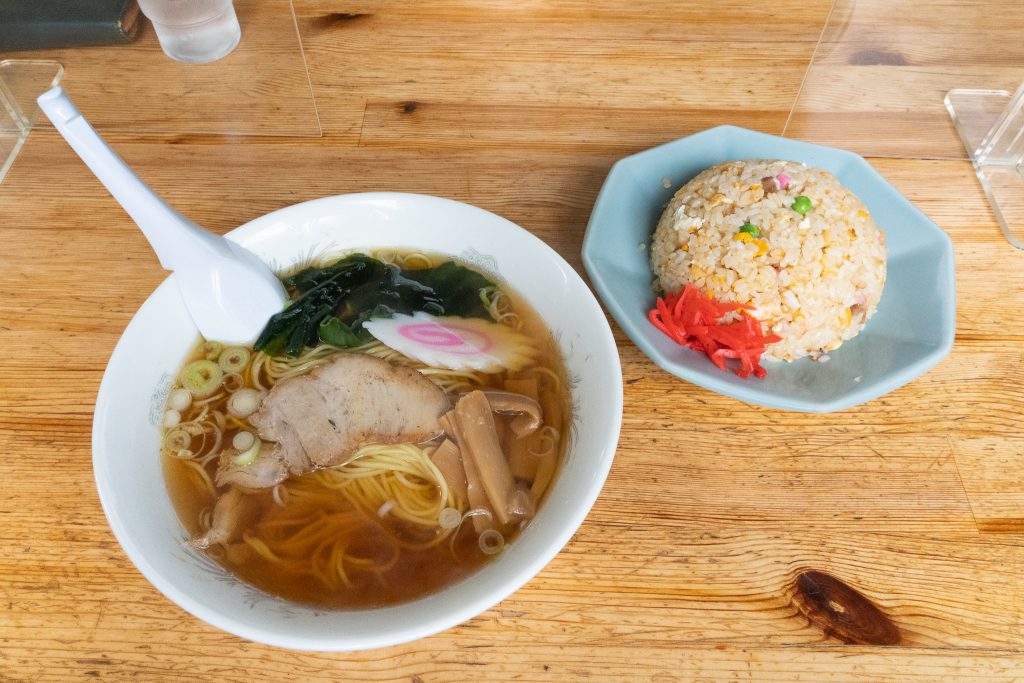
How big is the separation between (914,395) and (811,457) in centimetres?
25

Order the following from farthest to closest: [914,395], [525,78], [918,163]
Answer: [525,78]
[918,163]
[914,395]

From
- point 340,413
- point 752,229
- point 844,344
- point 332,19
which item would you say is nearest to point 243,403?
point 340,413

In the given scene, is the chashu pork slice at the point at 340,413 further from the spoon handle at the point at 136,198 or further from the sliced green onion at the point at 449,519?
the spoon handle at the point at 136,198

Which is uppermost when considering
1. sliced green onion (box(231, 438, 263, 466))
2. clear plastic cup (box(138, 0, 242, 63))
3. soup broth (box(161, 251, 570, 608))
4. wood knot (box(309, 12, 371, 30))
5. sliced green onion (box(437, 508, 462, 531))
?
clear plastic cup (box(138, 0, 242, 63))

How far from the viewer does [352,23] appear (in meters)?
1.91

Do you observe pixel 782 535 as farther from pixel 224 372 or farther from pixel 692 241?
pixel 224 372

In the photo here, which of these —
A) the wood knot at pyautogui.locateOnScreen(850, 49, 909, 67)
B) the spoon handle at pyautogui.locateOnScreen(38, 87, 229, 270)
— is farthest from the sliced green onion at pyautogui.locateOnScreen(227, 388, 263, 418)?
the wood knot at pyautogui.locateOnScreen(850, 49, 909, 67)

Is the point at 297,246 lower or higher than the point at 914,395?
higher

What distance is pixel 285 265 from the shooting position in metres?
1.23

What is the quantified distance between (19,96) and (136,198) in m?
0.96

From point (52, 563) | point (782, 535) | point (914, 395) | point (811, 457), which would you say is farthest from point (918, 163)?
point (52, 563)

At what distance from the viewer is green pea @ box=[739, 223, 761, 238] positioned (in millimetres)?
1287

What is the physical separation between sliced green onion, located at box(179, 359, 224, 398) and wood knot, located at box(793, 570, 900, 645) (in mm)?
928

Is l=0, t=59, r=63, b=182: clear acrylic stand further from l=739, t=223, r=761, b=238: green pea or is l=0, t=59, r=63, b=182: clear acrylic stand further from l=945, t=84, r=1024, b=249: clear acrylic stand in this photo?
l=945, t=84, r=1024, b=249: clear acrylic stand
